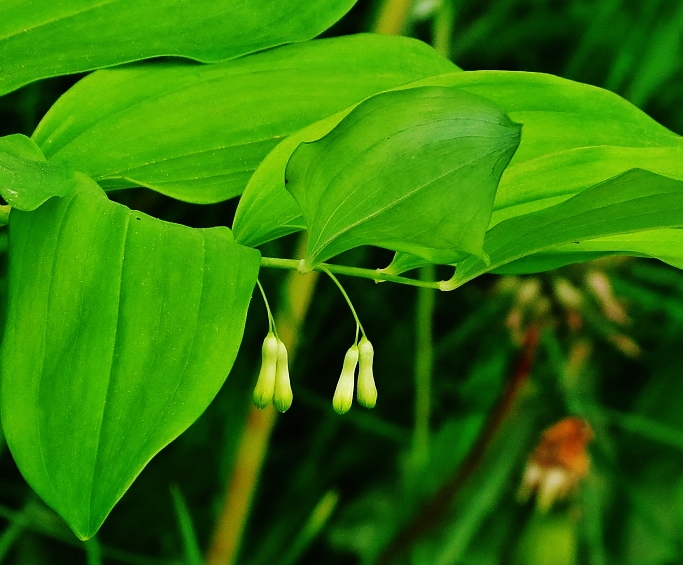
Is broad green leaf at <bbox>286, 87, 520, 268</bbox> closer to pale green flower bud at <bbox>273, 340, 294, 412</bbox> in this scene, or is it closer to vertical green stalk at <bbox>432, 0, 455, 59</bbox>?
pale green flower bud at <bbox>273, 340, 294, 412</bbox>

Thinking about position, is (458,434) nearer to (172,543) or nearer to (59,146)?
(172,543)

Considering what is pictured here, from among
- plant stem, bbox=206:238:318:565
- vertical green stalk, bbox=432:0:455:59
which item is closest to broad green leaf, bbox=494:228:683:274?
plant stem, bbox=206:238:318:565

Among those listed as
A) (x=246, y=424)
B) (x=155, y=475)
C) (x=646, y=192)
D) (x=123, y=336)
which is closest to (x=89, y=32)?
(x=123, y=336)

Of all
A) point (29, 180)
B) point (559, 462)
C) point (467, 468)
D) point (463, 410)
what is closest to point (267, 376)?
point (29, 180)

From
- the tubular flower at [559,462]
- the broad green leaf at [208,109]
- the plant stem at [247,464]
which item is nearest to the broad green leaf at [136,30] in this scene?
the broad green leaf at [208,109]

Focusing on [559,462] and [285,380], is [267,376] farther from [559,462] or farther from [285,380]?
[559,462]

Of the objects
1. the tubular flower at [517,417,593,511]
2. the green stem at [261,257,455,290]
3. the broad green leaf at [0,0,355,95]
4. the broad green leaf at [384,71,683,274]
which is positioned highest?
the broad green leaf at [0,0,355,95]

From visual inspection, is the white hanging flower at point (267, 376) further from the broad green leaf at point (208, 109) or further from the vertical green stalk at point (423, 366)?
the vertical green stalk at point (423, 366)
